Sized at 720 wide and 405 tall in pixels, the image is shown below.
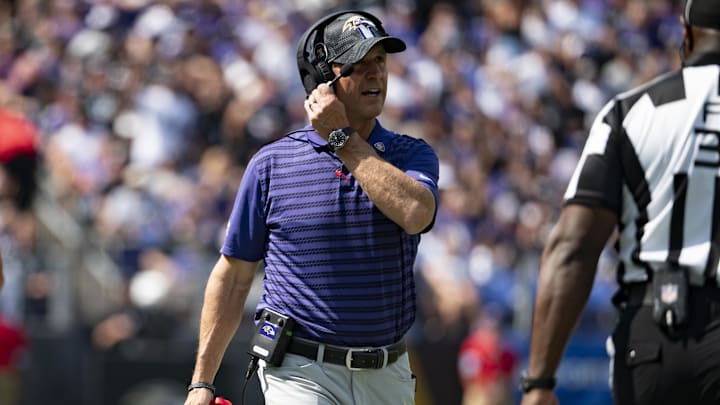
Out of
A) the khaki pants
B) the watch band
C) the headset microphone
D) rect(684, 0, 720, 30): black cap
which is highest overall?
rect(684, 0, 720, 30): black cap

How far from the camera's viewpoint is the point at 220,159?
1473 centimetres

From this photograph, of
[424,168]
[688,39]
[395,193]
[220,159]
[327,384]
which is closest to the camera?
[688,39]

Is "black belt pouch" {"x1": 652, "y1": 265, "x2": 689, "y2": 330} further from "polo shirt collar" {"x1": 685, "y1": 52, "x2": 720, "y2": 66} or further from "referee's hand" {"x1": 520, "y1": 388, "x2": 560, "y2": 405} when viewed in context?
"polo shirt collar" {"x1": 685, "y1": 52, "x2": 720, "y2": 66}

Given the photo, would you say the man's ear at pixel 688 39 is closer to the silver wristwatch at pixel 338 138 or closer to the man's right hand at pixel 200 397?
the silver wristwatch at pixel 338 138

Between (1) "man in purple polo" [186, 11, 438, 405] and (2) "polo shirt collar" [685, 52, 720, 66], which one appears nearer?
(2) "polo shirt collar" [685, 52, 720, 66]

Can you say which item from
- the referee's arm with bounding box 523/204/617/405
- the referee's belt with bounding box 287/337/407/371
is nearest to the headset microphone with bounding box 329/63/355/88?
the referee's belt with bounding box 287/337/407/371

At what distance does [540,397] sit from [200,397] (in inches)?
69.2

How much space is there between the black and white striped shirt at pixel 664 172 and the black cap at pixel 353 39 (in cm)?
139

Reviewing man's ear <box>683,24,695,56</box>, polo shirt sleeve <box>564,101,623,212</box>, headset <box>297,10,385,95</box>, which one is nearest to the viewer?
polo shirt sleeve <box>564,101,623,212</box>

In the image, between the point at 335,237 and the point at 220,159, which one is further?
the point at 220,159

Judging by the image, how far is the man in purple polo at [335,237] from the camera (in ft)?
17.5

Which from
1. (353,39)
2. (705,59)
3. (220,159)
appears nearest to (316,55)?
(353,39)

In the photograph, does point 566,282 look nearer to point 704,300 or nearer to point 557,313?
point 557,313

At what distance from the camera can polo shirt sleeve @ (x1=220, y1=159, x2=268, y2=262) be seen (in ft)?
18.1
